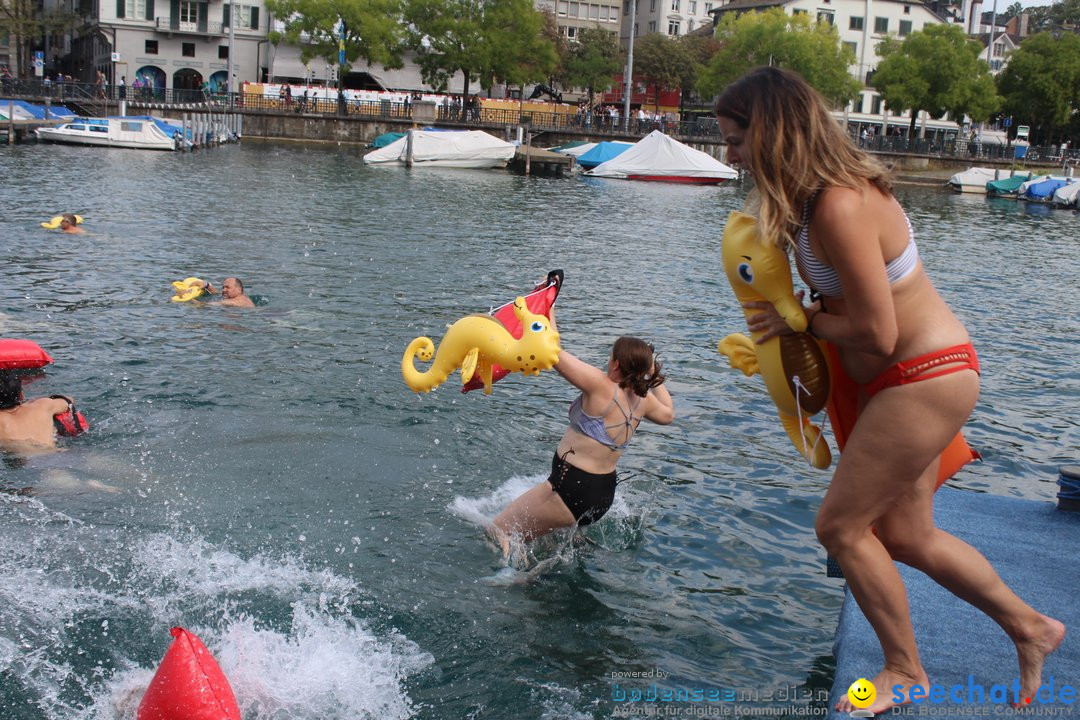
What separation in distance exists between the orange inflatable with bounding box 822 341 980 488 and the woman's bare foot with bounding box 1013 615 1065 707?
0.68 m

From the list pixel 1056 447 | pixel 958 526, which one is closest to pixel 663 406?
pixel 958 526

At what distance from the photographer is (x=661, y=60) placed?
93438 millimetres

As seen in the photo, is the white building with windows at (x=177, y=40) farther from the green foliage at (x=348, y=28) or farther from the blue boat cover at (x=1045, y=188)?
the blue boat cover at (x=1045, y=188)

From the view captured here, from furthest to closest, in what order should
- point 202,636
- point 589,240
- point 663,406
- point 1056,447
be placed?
point 589,240
point 1056,447
point 663,406
point 202,636

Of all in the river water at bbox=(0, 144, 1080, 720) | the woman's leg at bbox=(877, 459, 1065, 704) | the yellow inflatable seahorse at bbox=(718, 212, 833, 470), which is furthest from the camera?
the river water at bbox=(0, 144, 1080, 720)

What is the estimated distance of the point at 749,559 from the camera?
7.41 meters

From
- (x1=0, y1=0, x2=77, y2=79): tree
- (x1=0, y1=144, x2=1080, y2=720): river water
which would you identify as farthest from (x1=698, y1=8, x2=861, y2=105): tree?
(x1=0, y1=144, x2=1080, y2=720): river water

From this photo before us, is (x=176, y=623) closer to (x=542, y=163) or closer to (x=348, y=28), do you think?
(x=542, y=163)

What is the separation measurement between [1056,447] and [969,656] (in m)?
6.61

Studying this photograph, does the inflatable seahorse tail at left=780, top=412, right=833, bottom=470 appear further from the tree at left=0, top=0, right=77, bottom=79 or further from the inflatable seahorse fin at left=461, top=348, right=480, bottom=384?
the tree at left=0, top=0, right=77, bottom=79

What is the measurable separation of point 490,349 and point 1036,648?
9.96ft

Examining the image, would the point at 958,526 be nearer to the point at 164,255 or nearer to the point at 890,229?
the point at 890,229

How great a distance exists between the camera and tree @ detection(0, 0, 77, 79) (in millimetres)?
70875

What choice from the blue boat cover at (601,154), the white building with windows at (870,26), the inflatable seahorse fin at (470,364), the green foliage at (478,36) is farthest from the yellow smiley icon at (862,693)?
the white building with windows at (870,26)
